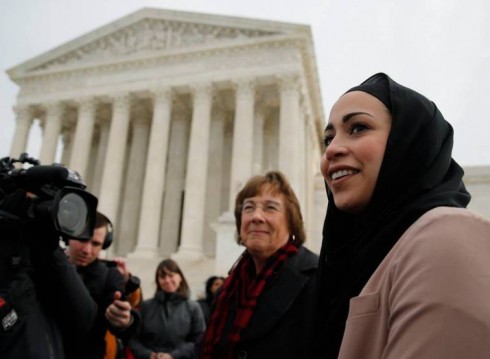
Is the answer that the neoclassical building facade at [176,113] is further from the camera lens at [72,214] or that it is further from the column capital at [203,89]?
the camera lens at [72,214]

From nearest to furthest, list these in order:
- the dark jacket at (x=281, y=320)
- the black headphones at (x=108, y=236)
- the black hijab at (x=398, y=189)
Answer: the black hijab at (x=398, y=189), the dark jacket at (x=281, y=320), the black headphones at (x=108, y=236)

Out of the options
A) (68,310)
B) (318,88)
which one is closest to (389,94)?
(68,310)

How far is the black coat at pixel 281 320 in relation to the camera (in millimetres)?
2820

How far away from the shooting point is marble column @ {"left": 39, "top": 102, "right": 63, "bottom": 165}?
30328 mm

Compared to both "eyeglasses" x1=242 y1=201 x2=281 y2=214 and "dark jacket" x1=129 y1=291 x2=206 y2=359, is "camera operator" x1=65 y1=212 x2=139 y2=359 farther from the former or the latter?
"dark jacket" x1=129 y1=291 x2=206 y2=359

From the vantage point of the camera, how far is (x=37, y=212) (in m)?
2.74

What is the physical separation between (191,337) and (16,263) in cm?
383

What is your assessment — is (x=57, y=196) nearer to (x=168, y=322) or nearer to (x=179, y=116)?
(x=168, y=322)

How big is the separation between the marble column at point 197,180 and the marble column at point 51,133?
1050 cm

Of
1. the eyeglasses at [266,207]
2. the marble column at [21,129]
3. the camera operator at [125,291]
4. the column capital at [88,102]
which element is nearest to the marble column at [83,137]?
the column capital at [88,102]

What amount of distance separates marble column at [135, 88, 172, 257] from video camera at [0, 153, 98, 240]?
23613 millimetres

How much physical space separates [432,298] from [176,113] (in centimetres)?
3058

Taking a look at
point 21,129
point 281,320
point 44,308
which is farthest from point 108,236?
point 21,129

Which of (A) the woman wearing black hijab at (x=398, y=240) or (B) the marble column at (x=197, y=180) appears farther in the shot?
(B) the marble column at (x=197, y=180)
